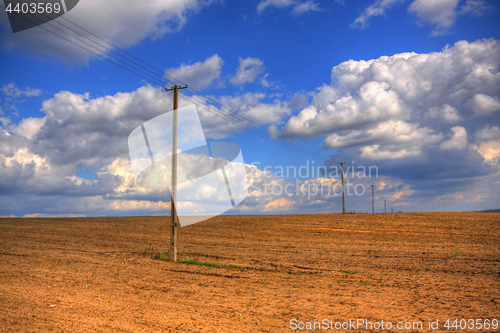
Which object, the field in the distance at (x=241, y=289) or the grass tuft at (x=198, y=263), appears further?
the grass tuft at (x=198, y=263)

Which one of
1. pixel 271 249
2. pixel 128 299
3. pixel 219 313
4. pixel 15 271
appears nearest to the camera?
pixel 219 313

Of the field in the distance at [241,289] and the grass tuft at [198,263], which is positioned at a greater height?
the field in the distance at [241,289]

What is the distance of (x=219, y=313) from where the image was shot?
26.7ft

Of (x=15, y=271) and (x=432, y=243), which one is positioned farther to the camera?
(x=432, y=243)

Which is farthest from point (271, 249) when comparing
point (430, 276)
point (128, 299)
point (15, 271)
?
point (15, 271)

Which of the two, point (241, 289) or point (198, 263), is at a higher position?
point (241, 289)

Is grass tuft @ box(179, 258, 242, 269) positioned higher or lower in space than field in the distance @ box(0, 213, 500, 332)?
lower

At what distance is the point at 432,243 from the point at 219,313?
18902 mm

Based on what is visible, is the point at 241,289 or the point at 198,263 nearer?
the point at 241,289

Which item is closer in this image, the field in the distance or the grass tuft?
the field in the distance

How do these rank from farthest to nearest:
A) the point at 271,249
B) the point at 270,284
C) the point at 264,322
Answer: the point at 271,249 < the point at 270,284 < the point at 264,322

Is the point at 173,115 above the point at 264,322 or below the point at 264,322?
above

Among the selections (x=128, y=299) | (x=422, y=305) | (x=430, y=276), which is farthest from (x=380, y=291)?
(x=128, y=299)

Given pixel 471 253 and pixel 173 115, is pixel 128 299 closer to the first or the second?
pixel 173 115
